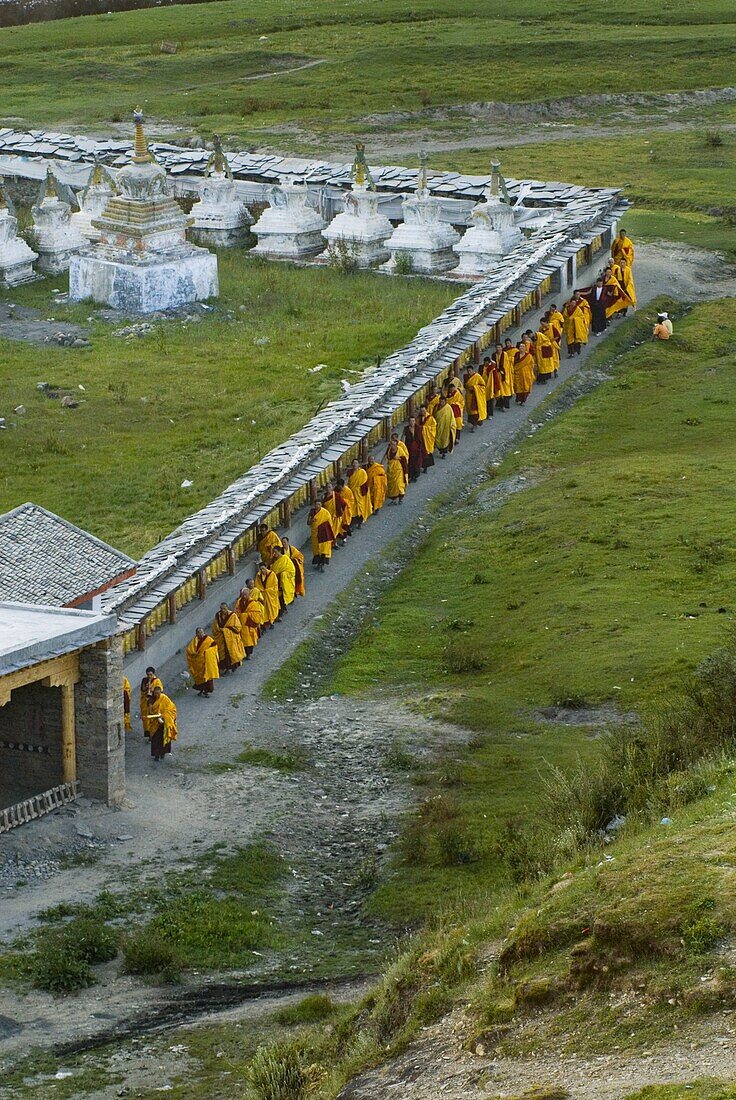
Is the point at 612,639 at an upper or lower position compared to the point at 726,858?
lower

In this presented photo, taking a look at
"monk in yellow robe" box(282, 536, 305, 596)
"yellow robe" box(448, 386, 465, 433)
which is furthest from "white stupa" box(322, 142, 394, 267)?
"monk in yellow robe" box(282, 536, 305, 596)

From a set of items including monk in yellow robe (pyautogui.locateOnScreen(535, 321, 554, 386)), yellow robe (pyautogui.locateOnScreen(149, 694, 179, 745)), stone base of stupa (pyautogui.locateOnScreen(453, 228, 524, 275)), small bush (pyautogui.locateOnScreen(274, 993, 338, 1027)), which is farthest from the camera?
stone base of stupa (pyautogui.locateOnScreen(453, 228, 524, 275))

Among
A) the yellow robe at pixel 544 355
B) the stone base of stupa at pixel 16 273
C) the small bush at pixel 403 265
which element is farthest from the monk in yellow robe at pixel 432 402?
the stone base of stupa at pixel 16 273

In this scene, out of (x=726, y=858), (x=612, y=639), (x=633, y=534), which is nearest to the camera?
(x=726, y=858)

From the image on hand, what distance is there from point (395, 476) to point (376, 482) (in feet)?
1.51

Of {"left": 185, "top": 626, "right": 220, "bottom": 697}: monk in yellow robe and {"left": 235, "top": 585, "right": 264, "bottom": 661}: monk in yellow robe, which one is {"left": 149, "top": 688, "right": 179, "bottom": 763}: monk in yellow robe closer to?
{"left": 185, "top": 626, "right": 220, "bottom": 697}: monk in yellow robe

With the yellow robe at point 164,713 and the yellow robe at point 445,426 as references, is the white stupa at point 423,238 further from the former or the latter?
the yellow robe at point 164,713

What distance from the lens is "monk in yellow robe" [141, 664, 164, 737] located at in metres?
18.9

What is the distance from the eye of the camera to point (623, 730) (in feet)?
58.7

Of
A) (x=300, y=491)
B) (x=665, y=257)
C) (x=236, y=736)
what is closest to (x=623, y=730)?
(x=236, y=736)

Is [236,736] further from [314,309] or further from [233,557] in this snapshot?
[314,309]

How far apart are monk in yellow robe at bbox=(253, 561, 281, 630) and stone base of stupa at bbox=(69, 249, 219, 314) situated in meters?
14.9

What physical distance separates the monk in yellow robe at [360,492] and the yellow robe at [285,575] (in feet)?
9.25

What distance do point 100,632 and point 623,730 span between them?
188 inches
